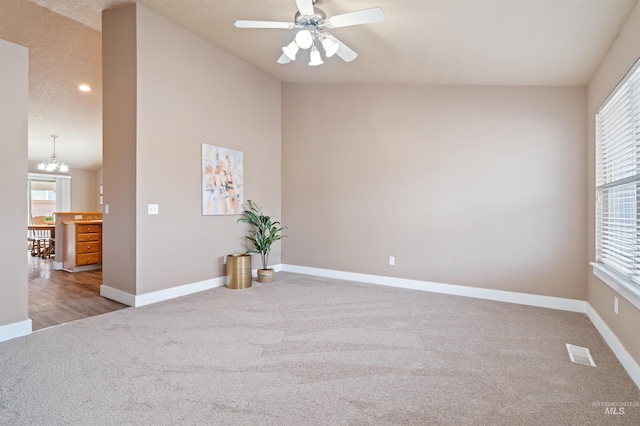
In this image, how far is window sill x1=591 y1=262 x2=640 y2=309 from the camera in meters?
2.19

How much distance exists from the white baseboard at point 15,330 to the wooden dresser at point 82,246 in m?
3.00

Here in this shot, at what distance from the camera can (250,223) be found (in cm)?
505

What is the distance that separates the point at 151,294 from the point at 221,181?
166 cm

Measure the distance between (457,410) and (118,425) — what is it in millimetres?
1770

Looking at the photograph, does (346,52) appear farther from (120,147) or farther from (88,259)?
(88,259)

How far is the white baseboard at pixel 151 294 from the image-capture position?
361 cm

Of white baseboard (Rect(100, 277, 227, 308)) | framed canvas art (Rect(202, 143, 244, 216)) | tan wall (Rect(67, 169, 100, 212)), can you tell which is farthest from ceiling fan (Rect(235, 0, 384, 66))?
tan wall (Rect(67, 169, 100, 212))

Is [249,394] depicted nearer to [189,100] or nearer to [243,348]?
[243,348]

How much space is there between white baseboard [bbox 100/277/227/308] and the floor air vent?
12.6 ft

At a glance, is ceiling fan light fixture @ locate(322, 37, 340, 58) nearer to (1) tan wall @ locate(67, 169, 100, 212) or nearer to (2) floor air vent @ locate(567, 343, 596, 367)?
(2) floor air vent @ locate(567, 343, 596, 367)

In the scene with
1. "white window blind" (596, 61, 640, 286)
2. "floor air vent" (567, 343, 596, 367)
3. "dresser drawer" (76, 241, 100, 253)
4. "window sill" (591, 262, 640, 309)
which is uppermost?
"white window blind" (596, 61, 640, 286)

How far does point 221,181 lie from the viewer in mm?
4523

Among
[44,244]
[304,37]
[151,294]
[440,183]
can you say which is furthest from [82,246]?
[440,183]

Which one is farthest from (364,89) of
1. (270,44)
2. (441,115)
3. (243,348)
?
(243,348)
